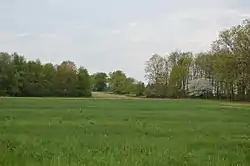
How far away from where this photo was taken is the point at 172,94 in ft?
426

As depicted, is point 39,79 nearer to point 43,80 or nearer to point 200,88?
point 43,80

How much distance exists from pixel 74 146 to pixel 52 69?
121 metres

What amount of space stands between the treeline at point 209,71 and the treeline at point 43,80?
26.2 feet

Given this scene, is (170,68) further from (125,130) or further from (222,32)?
(125,130)

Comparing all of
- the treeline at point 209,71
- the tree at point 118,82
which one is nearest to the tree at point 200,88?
the treeline at point 209,71

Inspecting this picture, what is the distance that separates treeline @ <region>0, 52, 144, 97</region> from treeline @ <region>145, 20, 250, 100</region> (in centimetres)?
799

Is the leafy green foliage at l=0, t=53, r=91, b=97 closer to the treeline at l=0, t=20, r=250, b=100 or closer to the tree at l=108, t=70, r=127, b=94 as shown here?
the treeline at l=0, t=20, r=250, b=100

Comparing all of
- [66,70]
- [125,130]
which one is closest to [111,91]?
[66,70]

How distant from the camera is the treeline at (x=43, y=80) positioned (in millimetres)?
122188

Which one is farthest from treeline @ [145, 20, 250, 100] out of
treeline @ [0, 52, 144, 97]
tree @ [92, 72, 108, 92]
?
tree @ [92, 72, 108, 92]

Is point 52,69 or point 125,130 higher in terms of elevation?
point 52,69

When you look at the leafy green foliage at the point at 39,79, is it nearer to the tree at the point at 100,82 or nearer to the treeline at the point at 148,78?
the treeline at the point at 148,78

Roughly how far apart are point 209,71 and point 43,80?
4720cm

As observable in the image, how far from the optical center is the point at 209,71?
131500 millimetres
